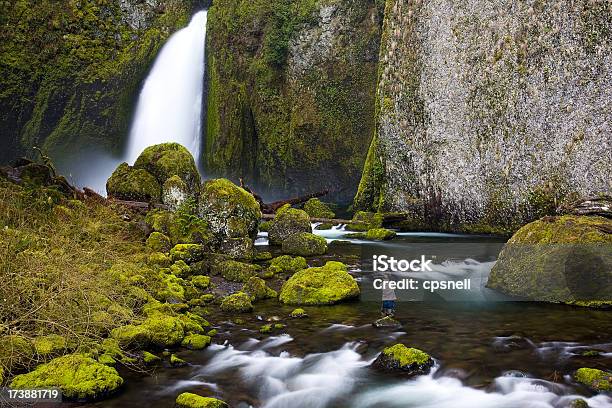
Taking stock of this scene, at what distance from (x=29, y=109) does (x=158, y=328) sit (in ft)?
121

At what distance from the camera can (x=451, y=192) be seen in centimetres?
1688

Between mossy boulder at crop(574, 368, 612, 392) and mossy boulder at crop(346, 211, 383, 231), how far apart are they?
1253 centimetres

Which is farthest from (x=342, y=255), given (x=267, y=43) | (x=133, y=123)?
(x=133, y=123)

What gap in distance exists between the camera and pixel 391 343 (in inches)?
274

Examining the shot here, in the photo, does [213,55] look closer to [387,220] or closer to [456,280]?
[387,220]

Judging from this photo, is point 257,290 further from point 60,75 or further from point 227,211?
point 60,75

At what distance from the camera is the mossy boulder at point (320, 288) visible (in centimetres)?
892

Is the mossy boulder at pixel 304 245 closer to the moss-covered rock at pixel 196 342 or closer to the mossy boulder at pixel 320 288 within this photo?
the mossy boulder at pixel 320 288

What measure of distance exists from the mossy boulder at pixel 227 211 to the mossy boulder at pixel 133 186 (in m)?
3.85

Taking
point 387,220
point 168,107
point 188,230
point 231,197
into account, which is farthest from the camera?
point 168,107

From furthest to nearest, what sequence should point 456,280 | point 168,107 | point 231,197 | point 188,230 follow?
point 168,107 < point 231,197 < point 188,230 < point 456,280

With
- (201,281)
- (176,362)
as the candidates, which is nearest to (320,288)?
(201,281)

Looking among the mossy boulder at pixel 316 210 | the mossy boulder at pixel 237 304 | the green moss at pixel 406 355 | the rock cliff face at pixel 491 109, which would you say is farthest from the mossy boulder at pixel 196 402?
the mossy boulder at pixel 316 210

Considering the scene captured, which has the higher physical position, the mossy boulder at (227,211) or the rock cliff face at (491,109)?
the rock cliff face at (491,109)
